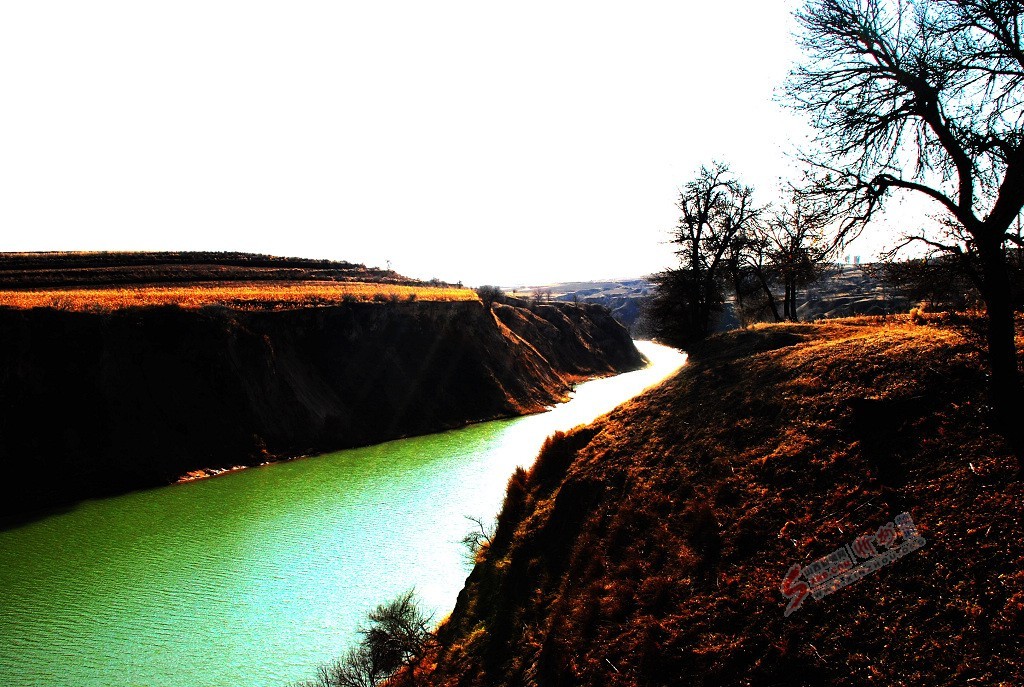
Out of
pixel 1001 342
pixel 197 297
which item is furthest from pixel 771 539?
pixel 197 297

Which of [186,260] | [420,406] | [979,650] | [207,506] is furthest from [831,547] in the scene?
[186,260]

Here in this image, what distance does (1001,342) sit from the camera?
8375 mm

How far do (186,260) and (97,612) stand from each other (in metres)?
67.4

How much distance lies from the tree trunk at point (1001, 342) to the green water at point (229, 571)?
46.5 ft

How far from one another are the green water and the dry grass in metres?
14.2

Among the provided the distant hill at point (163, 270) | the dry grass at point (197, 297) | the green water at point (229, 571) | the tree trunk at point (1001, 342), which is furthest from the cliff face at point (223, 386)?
the tree trunk at point (1001, 342)

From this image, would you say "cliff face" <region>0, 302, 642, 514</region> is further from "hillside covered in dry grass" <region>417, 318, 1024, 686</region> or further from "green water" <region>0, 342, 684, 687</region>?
"hillside covered in dry grass" <region>417, 318, 1024, 686</region>

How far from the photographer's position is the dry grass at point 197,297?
34.9 meters

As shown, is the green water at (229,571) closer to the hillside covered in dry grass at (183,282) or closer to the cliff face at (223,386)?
the cliff face at (223,386)

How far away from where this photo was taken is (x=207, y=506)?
26656mm

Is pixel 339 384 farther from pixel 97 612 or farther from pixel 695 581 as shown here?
pixel 695 581

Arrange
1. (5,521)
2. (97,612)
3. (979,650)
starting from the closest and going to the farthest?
(979,650) → (97,612) → (5,521)

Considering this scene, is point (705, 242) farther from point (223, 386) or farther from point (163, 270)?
point (163, 270)

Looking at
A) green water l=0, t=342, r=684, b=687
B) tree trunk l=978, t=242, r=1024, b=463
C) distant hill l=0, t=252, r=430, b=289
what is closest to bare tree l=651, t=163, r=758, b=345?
green water l=0, t=342, r=684, b=687
